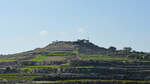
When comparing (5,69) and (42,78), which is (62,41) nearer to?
(5,69)

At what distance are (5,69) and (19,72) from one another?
5.19 m

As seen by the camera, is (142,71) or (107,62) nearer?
(142,71)

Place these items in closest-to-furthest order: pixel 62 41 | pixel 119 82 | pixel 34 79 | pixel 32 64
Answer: pixel 119 82, pixel 34 79, pixel 32 64, pixel 62 41

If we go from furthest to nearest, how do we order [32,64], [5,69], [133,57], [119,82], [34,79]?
1. [133,57]
2. [32,64]
3. [5,69]
4. [34,79]
5. [119,82]

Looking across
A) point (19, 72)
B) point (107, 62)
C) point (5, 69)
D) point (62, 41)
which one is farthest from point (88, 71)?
point (62, 41)

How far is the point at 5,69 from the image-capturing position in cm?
8031

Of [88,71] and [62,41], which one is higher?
[62,41]

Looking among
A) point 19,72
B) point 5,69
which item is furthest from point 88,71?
point 5,69

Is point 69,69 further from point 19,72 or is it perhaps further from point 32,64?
point 32,64

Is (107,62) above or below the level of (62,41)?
below

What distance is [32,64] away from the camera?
90.8 metres

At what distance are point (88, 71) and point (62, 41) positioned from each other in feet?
283

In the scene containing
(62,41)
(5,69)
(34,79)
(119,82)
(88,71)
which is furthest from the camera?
(62,41)

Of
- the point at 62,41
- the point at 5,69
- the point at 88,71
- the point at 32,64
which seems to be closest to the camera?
the point at 88,71
